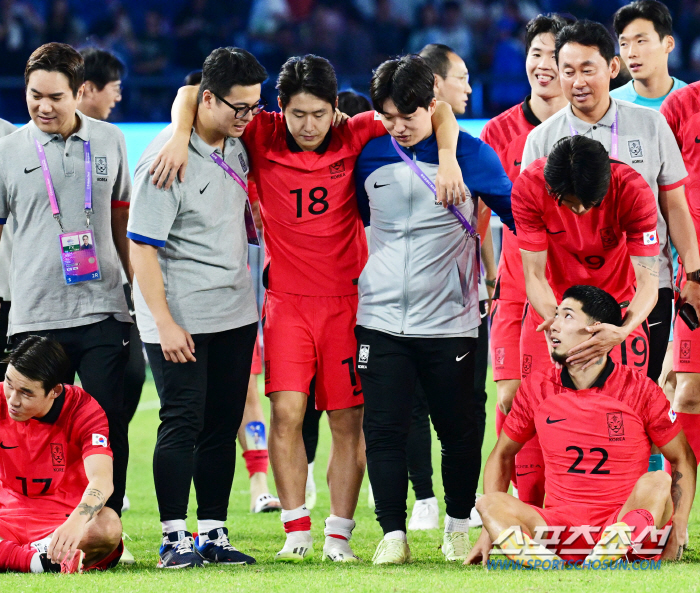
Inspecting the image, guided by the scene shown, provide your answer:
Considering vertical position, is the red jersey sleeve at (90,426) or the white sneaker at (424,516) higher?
the red jersey sleeve at (90,426)

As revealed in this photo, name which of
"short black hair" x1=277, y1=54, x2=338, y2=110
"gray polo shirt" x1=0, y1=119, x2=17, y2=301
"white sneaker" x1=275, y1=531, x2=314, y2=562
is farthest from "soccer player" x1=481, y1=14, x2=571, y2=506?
"gray polo shirt" x1=0, y1=119, x2=17, y2=301

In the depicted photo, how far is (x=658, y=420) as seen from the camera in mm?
4305

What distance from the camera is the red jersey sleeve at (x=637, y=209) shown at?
4.41 m

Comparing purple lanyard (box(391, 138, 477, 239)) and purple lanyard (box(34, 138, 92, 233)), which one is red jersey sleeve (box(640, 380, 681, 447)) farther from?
purple lanyard (box(34, 138, 92, 233))

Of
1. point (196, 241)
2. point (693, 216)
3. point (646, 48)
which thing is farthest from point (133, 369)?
point (646, 48)

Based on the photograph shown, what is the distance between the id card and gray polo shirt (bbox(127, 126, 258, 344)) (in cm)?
28

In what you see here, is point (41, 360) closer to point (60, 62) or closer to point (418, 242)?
point (60, 62)

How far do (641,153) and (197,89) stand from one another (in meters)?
1.95

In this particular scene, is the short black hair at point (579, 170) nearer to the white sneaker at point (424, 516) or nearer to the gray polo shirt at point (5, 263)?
the white sneaker at point (424, 516)

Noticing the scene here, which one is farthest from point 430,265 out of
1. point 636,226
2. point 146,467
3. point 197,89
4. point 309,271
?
point 146,467

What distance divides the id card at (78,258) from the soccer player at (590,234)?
6.08ft

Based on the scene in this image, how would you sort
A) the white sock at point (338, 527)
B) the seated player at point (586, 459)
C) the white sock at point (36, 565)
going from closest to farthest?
the seated player at point (586, 459)
the white sock at point (36, 565)
the white sock at point (338, 527)

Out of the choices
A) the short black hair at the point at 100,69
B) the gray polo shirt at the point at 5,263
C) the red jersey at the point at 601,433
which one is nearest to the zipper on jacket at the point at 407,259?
the red jersey at the point at 601,433

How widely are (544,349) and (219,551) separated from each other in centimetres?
167
